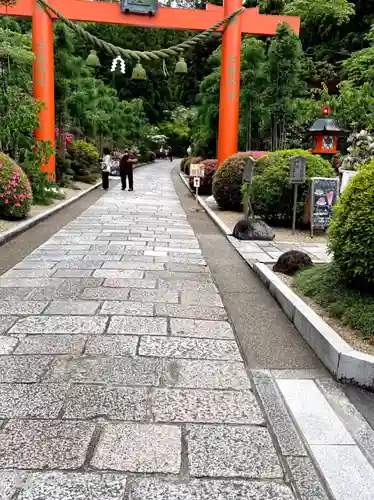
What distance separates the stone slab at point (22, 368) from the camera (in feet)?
11.4

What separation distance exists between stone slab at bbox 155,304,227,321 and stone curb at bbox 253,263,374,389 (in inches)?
26.5

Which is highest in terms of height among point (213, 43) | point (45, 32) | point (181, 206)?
point (213, 43)

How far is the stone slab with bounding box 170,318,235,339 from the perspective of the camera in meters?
4.46

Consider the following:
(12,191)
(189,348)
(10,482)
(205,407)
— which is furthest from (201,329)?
(12,191)

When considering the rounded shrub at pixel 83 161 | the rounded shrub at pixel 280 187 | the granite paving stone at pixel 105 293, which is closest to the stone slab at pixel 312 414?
the granite paving stone at pixel 105 293

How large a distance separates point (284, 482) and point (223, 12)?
51.1ft

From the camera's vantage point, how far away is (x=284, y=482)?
247cm

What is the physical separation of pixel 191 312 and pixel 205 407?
6.48 ft

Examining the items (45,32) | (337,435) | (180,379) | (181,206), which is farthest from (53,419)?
(45,32)

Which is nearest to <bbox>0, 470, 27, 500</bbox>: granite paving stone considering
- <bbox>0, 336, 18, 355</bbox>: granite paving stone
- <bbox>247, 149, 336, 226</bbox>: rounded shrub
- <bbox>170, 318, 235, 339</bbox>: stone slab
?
<bbox>0, 336, 18, 355</bbox>: granite paving stone

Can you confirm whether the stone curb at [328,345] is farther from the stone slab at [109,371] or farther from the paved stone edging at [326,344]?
the stone slab at [109,371]

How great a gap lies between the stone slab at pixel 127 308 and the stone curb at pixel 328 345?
138 cm

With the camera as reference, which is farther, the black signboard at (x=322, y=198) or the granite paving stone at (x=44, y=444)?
the black signboard at (x=322, y=198)

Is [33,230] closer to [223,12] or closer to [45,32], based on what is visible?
[45,32]
